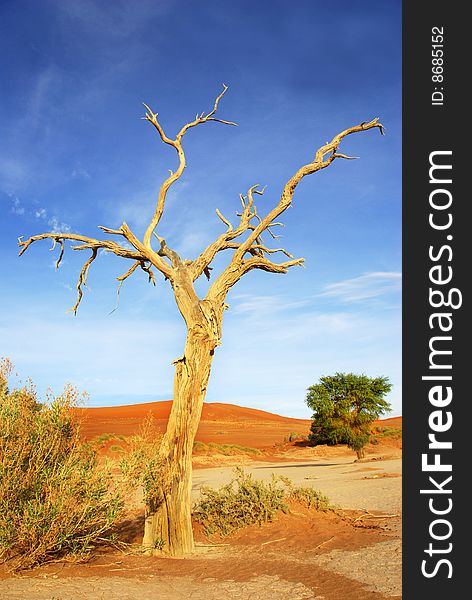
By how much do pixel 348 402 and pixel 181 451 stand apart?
25761 millimetres

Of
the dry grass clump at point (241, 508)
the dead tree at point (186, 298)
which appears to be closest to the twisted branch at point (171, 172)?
the dead tree at point (186, 298)

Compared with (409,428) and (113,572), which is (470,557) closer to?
(409,428)

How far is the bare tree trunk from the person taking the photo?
946 cm

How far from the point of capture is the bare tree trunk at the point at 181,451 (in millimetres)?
9461

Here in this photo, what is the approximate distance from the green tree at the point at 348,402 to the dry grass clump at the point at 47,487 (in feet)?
86.8

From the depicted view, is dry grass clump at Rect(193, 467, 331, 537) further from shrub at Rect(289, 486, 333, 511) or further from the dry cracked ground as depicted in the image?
shrub at Rect(289, 486, 333, 511)

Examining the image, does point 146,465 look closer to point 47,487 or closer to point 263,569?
point 47,487

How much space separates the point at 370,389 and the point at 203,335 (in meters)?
25.8

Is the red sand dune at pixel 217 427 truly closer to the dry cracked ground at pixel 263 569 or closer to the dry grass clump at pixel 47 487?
the dry cracked ground at pixel 263 569

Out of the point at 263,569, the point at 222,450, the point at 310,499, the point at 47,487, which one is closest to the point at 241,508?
the point at 310,499

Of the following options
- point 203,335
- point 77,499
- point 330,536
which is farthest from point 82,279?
point 330,536

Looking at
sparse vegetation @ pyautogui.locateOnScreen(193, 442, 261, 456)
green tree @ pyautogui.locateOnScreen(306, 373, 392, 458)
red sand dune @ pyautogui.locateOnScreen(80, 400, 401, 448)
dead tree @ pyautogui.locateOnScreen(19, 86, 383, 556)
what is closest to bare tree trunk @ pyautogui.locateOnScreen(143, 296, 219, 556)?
dead tree @ pyautogui.locateOnScreen(19, 86, 383, 556)

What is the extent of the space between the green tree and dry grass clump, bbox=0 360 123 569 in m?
26.5

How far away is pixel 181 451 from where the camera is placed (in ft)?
31.5
